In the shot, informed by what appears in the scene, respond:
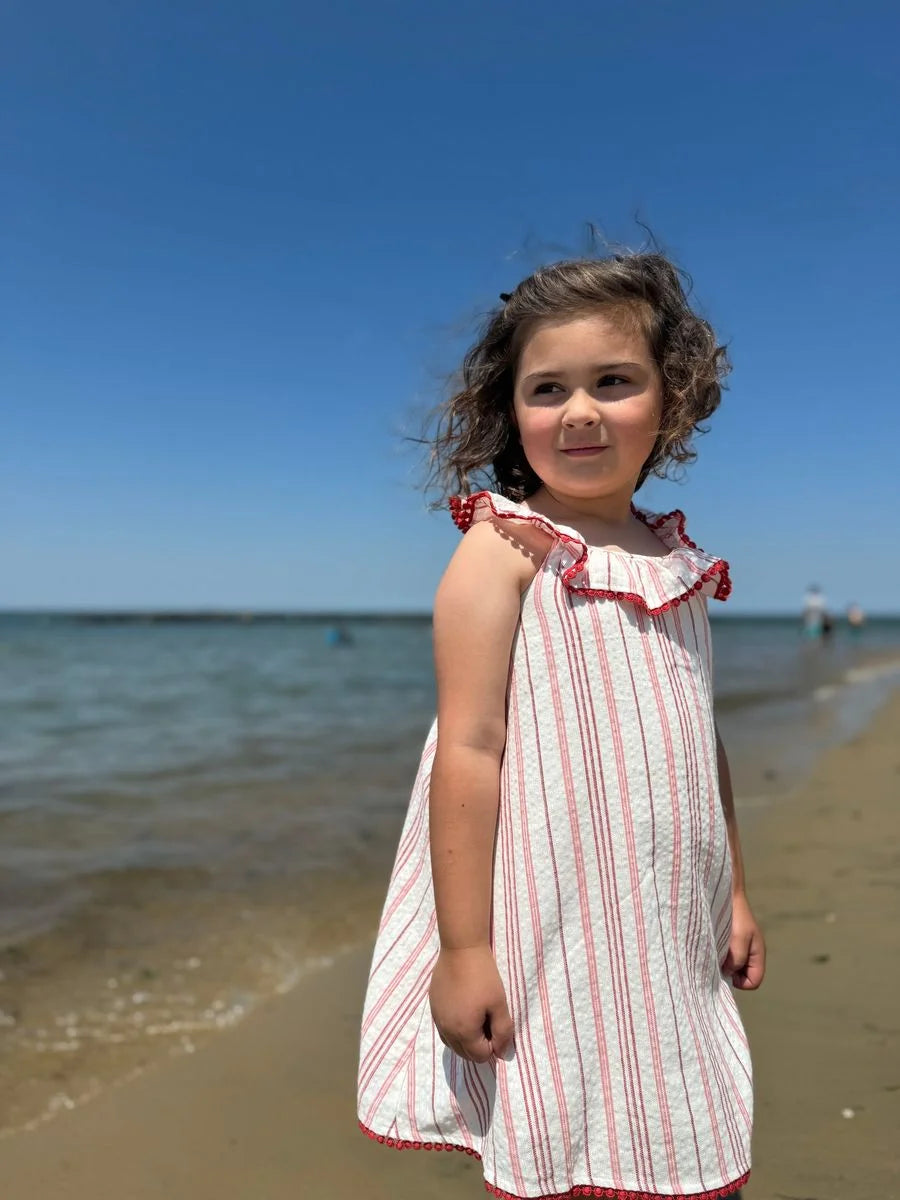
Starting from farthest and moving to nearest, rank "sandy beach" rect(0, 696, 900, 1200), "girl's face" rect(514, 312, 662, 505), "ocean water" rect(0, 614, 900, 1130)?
"ocean water" rect(0, 614, 900, 1130)
"sandy beach" rect(0, 696, 900, 1200)
"girl's face" rect(514, 312, 662, 505)

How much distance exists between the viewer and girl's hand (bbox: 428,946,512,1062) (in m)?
1.29

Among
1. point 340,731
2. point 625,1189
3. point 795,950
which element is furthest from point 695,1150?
point 340,731

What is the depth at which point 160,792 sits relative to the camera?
266 inches

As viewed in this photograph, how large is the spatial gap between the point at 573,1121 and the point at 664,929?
29 cm

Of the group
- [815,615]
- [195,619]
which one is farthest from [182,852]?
[195,619]

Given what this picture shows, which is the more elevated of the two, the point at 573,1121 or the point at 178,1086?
the point at 573,1121

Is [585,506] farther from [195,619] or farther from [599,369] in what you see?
[195,619]

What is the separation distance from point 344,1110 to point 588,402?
82.4 inches

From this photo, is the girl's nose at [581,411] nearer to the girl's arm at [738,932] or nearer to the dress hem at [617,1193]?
the girl's arm at [738,932]

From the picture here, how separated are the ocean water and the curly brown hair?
2.27m

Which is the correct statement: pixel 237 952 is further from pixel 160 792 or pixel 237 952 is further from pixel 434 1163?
pixel 160 792

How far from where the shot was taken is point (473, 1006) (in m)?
1.29

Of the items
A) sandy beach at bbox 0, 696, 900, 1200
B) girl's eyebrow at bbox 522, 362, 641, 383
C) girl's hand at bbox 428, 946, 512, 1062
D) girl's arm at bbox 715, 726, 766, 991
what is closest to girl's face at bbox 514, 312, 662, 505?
girl's eyebrow at bbox 522, 362, 641, 383

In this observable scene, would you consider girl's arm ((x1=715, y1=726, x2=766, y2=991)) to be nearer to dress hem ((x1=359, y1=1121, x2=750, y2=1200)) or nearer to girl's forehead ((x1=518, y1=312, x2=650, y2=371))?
dress hem ((x1=359, y1=1121, x2=750, y2=1200))
